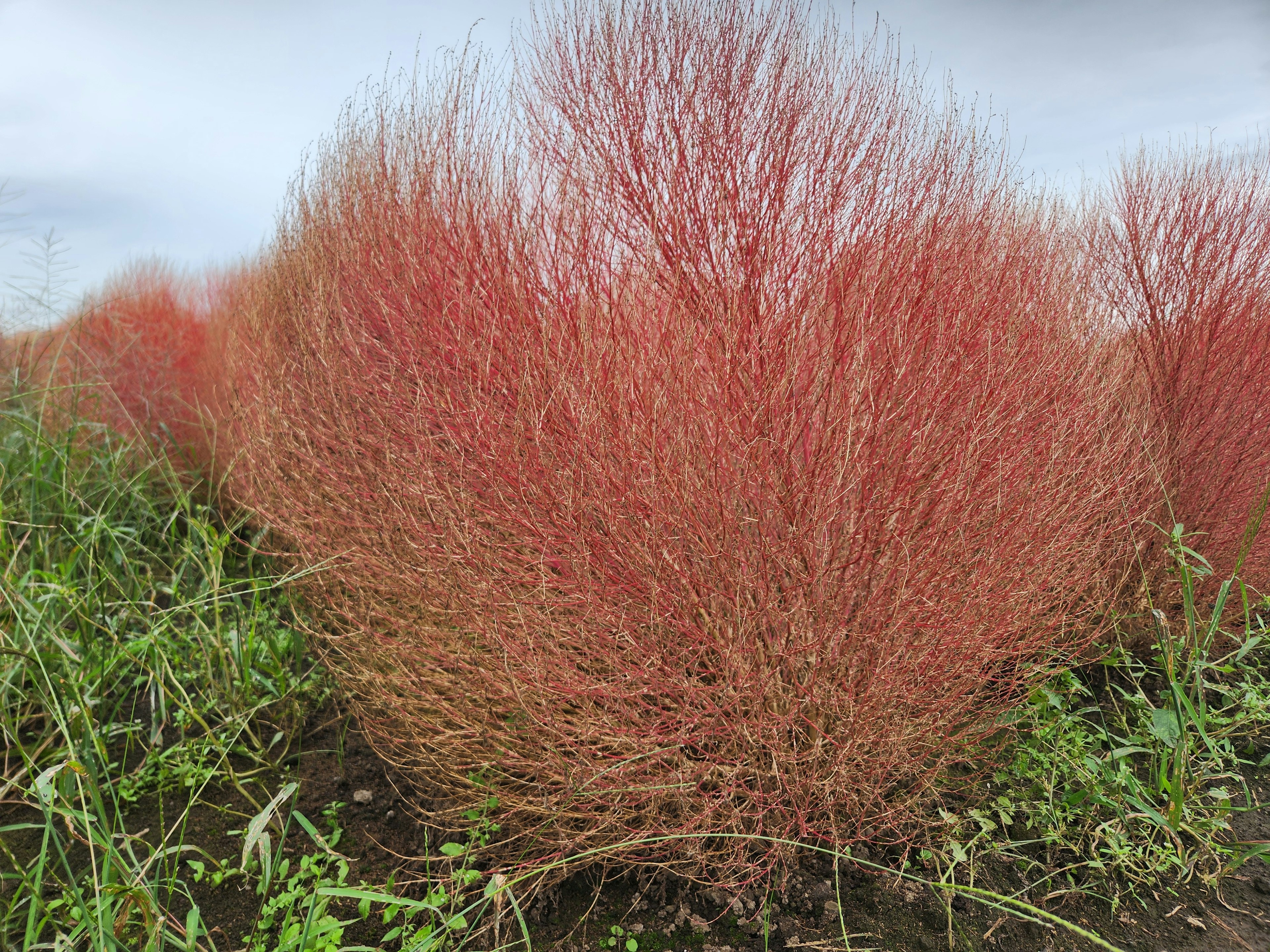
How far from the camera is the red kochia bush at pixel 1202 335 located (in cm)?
507

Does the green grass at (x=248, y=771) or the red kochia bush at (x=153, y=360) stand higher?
the red kochia bush at (x=153, y=360)

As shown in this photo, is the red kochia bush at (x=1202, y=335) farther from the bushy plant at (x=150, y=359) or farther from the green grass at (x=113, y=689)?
the bushy plant at (x=150, y=359)

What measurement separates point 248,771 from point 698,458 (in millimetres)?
2679

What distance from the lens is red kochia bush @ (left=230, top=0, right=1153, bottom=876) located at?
2.67 m

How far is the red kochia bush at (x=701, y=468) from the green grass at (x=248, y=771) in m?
0.34

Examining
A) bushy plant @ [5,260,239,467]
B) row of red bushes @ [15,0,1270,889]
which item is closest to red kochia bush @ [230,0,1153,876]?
row of red bushes @ [15,0,1270,889]

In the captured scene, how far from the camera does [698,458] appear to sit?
2717mm

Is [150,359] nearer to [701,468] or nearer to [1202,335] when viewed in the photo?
[701,468]

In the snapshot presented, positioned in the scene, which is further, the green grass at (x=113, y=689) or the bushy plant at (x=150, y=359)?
the bushy plant at (x=150, y=359)

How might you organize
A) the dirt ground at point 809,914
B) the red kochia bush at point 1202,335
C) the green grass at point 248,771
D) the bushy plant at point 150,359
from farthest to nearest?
the bushy plant at point 150,359 < the red kochia bush at point 1202,335 < the dirt ground at point 809,914 < the green grass at point 248,771

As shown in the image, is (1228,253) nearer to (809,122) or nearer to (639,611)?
(809,122)

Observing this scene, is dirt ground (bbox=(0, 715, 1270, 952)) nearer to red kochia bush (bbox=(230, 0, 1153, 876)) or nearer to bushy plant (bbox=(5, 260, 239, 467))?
red kochia bush (bbox=(230, 0, 1153, 876))

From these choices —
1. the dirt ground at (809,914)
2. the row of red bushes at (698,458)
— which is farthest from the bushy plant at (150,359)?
the dirt ground at (809,914)

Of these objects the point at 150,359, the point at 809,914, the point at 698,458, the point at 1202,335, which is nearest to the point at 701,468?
the point at 698,458
